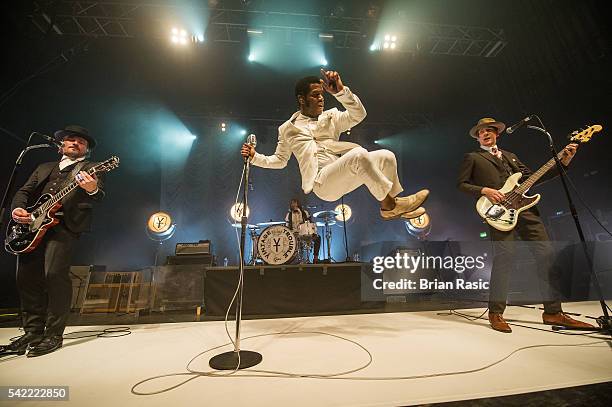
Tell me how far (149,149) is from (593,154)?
36.8 ft

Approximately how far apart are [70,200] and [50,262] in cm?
59

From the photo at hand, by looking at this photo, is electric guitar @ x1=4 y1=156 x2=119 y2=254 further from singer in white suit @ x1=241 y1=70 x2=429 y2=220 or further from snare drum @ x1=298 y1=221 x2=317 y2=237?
snare drum @ x1=298 y1=221 x2=317 y2=237

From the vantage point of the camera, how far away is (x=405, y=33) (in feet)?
21.7

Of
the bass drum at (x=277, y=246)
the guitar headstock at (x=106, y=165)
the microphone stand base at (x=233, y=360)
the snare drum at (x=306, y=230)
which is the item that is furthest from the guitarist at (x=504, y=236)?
the guitar headstock at (x=106, y=165)

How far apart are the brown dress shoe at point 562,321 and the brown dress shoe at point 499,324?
0.50 m

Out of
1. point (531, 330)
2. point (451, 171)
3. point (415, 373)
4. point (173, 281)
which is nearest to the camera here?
point (415, 373)

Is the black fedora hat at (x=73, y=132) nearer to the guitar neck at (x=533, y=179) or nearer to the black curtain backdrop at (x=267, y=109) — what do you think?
the black curtain backdrop at (x=267, y=109)

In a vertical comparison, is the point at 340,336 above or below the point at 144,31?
below

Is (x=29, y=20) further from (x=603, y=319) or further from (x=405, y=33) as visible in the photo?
(x=603, y=319)

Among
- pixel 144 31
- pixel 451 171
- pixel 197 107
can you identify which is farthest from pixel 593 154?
pixel 197 107

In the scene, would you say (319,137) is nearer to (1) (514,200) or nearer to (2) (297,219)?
(1) (514,200)

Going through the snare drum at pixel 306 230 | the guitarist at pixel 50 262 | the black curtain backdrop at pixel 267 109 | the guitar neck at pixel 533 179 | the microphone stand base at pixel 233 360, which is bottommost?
the microphone stand base at pixel 233 360

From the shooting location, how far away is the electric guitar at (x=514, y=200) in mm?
2873

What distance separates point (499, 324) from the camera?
8.95ft
